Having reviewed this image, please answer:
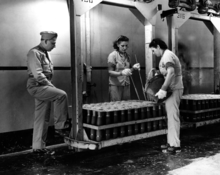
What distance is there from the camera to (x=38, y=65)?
15.5 ft

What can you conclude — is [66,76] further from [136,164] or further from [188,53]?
[188,53]

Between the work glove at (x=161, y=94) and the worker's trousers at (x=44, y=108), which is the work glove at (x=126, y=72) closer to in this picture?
the work glove at (x=161, y=94)

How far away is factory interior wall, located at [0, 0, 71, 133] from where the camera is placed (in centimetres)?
511

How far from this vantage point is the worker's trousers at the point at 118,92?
606 centimetres

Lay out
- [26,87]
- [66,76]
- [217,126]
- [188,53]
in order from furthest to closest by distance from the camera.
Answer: [188,53]
[217,126]
[66,76]
[26,87]

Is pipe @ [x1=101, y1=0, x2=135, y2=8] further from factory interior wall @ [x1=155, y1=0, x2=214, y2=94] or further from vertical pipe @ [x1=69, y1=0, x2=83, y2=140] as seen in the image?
factory interior wall @ [x1=155, y1=0, x2=214, y2=94]

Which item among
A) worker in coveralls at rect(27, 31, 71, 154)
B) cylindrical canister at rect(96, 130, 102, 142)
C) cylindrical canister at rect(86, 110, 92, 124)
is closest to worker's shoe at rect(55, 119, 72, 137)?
worker in coveralls at rect(27, 31, 71, 154)

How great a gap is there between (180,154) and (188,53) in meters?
4.91

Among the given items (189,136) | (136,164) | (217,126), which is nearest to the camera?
(136,164)

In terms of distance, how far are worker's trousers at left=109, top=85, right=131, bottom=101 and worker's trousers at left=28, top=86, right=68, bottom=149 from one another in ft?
4.67

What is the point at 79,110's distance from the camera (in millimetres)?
4680

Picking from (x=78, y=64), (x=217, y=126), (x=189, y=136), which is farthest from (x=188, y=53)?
(x=78, y=64)

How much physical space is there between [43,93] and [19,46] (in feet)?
3.87

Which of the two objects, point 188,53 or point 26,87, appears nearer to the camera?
point 26,87
